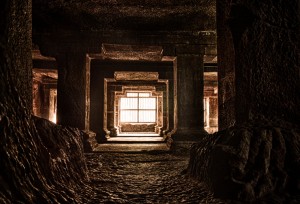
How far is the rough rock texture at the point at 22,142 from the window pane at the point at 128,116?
11600mm

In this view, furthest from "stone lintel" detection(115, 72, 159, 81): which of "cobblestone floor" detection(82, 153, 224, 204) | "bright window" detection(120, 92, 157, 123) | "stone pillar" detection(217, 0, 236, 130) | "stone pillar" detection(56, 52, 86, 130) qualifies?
"stone pillar" detection(217, 0, 236, 130)

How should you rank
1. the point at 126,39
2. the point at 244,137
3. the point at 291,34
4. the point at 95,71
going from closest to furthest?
the point at 244,137, the point at 291,34, the point at 126,39, the point at 95,71

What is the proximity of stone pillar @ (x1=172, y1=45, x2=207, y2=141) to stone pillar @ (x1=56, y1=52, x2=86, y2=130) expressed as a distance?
7.62 feet

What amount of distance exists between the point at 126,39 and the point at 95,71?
3.38 m

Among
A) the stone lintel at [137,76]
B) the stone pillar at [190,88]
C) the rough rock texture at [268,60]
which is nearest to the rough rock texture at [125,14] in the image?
the stone pillar at [190,88]

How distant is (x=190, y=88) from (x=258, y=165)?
4313 mm

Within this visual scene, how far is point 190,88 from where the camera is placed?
611 cm

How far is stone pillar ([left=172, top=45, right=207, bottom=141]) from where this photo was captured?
19.6 feet

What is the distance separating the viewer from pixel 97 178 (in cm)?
291

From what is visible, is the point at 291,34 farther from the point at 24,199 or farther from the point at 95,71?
the point at 95,71

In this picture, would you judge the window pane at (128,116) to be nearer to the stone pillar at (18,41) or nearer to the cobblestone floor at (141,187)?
the cobblestone floor at (141,187)

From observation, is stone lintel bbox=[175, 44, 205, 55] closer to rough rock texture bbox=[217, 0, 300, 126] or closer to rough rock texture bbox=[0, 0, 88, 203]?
rough rock texture bbox=[217, 0, 300, 126]

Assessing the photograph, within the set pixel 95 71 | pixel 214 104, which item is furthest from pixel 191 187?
pixel 214 104

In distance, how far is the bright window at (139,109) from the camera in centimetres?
1402
